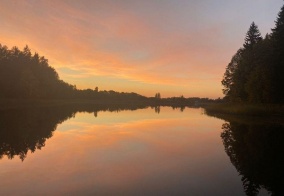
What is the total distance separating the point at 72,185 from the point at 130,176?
123 inches

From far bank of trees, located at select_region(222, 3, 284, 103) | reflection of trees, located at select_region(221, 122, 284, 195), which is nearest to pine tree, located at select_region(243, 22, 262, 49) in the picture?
far bank of trees, located at select_region(222, 3, 284, 103)

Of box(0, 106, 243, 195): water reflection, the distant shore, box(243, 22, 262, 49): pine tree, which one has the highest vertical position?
box(243, 22, 262, 49): pine tree

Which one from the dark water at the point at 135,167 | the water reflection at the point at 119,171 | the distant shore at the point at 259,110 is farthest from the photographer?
the distant shore at the point at 259,110

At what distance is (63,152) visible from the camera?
19.7 m

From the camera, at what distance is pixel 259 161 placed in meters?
18.3

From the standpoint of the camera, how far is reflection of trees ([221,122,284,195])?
44.4 ft

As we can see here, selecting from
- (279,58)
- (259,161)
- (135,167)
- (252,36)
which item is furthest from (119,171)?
(252,36)

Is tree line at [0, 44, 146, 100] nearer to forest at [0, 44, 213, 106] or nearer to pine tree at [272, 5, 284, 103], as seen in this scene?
forest at [0, 44, 213, 106]

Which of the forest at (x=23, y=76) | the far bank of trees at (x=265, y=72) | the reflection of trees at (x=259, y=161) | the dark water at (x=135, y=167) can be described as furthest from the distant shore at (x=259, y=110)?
the forest at (x=23, y=76)

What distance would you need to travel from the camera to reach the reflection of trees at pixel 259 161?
44.4ft

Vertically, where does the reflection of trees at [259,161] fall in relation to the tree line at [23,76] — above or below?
below

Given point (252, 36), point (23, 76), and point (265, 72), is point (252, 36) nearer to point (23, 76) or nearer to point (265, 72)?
point (265, 72)

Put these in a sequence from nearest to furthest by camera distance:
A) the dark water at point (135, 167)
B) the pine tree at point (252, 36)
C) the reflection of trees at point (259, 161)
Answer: the dark water at point (135, 167)
the reflection of trees at point (259, 161)
the pine tree at point (252, 36)

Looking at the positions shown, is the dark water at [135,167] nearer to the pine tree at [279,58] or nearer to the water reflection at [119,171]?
the water reflection at [119,171]
